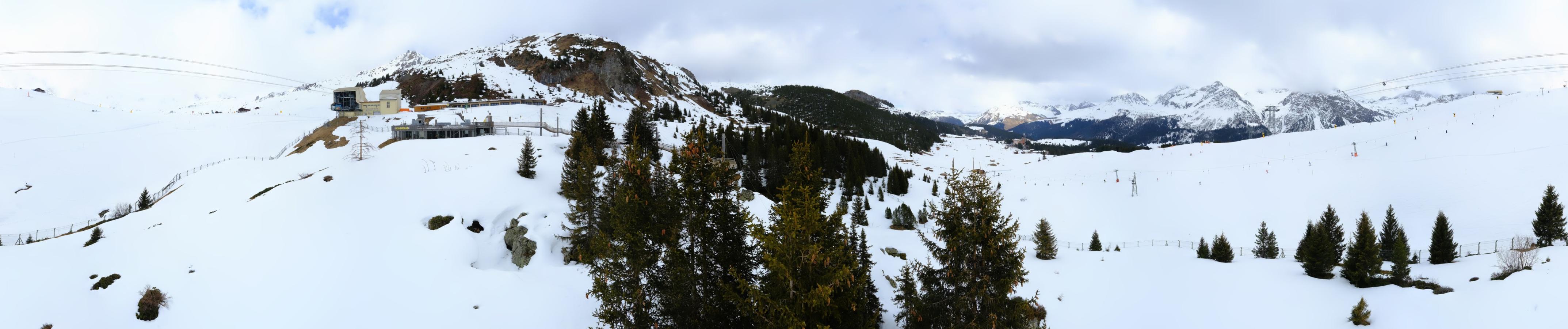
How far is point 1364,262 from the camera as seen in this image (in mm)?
25609

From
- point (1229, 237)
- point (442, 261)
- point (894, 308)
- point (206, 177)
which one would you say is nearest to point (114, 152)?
point (206, 177)

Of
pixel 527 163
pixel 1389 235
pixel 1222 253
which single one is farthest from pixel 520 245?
pixel 1389 235

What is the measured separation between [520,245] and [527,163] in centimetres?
1022

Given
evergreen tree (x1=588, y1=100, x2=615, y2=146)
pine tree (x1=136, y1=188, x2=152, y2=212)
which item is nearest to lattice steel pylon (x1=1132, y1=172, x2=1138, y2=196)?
evergreen tree (x1=588, y1=100, x2=615, y2=146)

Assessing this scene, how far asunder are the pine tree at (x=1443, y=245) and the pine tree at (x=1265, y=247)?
7083mm

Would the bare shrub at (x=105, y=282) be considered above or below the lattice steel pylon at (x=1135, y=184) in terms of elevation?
below

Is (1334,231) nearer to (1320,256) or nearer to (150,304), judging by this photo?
(1320,256)

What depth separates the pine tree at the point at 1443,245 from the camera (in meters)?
28.9

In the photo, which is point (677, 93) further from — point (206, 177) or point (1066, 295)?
point (1066, 295)

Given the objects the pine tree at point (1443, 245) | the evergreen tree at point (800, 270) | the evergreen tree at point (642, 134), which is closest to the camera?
the evergreen tree at point (800, 270)

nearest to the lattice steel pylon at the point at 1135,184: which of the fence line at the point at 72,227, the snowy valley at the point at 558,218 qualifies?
the snowy valley at the point at 558,218

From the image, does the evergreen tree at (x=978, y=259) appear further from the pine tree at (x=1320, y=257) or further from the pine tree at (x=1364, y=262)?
the pine tree at (x=1320, y=257)

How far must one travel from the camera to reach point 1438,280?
2469cm

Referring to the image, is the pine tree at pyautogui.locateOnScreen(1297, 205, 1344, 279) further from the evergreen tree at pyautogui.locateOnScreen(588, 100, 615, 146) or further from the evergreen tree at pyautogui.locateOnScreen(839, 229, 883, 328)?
the evergreen tree at pyautogui.locateOnScreen(588, 100, 615, 146)
